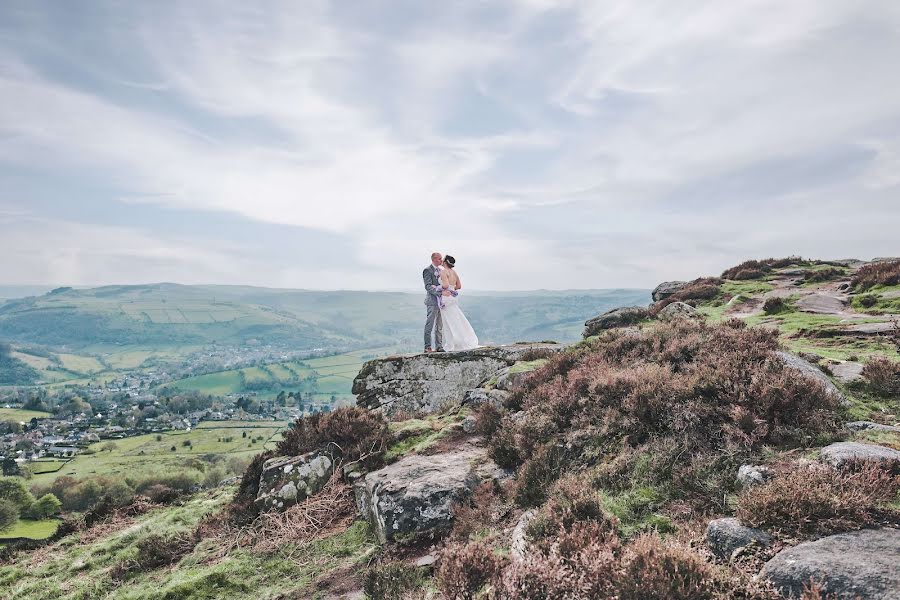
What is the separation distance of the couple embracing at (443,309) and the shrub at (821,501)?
14103 mm

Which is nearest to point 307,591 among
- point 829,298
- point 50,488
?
point 829,298

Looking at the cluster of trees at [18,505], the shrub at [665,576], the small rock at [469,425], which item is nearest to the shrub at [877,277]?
the small rock at [469,425]

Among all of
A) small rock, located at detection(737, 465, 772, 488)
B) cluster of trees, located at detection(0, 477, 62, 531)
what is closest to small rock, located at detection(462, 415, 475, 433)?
small rock, located at detection(737, 465, 772, 488)

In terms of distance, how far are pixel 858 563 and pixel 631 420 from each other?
3.88 m

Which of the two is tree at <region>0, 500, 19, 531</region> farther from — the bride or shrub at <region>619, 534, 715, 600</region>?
shrub at <region>619, 534, 715, 600</region>

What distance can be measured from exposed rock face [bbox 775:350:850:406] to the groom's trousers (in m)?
12.5

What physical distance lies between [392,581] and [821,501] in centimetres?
516

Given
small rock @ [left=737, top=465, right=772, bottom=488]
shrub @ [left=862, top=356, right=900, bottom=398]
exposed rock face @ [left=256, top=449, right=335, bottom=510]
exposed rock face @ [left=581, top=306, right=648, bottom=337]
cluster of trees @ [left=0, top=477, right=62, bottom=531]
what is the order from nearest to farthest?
small rock @ [left=737, top=465, right=772, bottom=488] → shrub @ [left=862, top=356, right=900, bottom=398] → exposed rock face @ [left=256, top=449, right=335, bottom=510] → exposed rock face @ [left=581, top=306, right=648, bottom=337] → cluster of trees @ [left=0, top=477, right=62, bottom=531]

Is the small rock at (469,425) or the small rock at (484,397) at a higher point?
the small rock at (484,397)

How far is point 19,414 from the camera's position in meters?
125

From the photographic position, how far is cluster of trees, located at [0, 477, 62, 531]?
41156 millimetres

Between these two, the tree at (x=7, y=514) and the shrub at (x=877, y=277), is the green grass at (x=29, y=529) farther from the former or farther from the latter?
the shrub at (x=877, y=277)

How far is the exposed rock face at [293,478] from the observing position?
391 inches

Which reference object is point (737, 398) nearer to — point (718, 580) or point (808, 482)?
point (808, 482)
